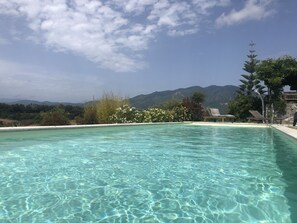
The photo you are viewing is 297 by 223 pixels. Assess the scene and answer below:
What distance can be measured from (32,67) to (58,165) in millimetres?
18587

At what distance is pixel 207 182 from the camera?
Result: 398 centimetres

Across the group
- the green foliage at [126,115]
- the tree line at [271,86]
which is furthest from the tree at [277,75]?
the green foliage at [126,115]

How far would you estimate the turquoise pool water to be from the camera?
2801 mm

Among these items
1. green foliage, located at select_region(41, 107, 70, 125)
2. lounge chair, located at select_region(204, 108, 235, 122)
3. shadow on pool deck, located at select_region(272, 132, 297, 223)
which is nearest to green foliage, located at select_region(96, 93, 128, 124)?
green foliage, located at select_region(41, 107, 70, 125)

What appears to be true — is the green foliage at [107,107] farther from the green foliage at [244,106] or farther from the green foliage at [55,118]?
the green foliage at [244,106]

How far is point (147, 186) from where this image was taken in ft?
12.3

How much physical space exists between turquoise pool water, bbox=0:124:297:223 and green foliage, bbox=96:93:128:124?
338 inches

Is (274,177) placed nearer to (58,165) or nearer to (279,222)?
(279,222)

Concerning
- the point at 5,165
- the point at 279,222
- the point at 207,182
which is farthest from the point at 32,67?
the point at 279,222

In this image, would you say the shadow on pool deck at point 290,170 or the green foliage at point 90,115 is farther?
the green foliage at point 90,115

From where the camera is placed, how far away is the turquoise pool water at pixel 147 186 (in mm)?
2801

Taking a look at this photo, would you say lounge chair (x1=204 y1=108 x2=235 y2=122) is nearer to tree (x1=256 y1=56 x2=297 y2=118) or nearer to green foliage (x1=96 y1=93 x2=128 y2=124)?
tree (x1=256 y1=56 x2=297 y2=118)

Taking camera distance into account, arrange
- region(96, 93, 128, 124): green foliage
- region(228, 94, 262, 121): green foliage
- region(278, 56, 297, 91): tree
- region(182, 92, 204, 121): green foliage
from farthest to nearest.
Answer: region(228, 94, 262, 121): green foliage
region(278, 56, 297, 91): tree
region(182, 92, 204, 121): green foliage
region(96, 93, 128, 124): green foliage

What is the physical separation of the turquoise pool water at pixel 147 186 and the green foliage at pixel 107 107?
8.58m
